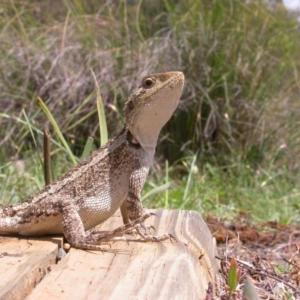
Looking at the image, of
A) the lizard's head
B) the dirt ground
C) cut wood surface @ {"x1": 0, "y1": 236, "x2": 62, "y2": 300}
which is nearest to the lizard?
the lizard's head

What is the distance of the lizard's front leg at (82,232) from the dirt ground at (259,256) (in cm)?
42

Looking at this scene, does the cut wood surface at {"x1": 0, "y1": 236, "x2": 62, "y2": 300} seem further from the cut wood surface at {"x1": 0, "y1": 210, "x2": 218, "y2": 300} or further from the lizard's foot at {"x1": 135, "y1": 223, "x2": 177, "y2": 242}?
the lizard's foot at {"x1": 135, "y1": 223, "x2": 177, "y2": 242}

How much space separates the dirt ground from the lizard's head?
59 centimetres

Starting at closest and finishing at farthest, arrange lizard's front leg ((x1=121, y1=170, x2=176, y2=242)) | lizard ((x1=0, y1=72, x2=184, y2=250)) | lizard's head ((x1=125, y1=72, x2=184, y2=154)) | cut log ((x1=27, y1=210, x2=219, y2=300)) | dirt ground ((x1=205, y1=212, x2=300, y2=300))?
cut log ((x1=27, y1=210, x2=219, y2=300)), dirt ground ((x1=205, y1=212, x2=300, y2=300)), lizard ((x1=0, y1=72, x2=184, y2=250)), lizard's front leg ((x1=121, y1=170, x2=176, y2=242)), lizard's head ((x1=125, y1=72, x2=184, y2=154))

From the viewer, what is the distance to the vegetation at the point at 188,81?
6866 mm

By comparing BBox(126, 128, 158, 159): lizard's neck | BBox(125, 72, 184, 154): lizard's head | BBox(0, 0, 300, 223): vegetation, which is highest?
BBox(125, 72, 184, 154): lizard's head

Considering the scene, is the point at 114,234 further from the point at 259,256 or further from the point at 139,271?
the point at 259,256

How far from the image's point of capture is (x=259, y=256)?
2918mm

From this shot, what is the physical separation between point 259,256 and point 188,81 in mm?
4385

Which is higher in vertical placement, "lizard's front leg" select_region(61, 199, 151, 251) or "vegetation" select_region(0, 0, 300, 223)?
"lizard's front leg" select_region(61, 199, 151, 251)

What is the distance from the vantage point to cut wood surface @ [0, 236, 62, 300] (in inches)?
73.6

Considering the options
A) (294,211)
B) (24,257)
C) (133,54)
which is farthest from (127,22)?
(24,257)

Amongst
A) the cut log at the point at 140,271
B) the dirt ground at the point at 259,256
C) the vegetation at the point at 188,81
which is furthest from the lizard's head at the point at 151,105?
the vegetation at the point at 188,81

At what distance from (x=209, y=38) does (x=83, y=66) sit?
1.45 meters
